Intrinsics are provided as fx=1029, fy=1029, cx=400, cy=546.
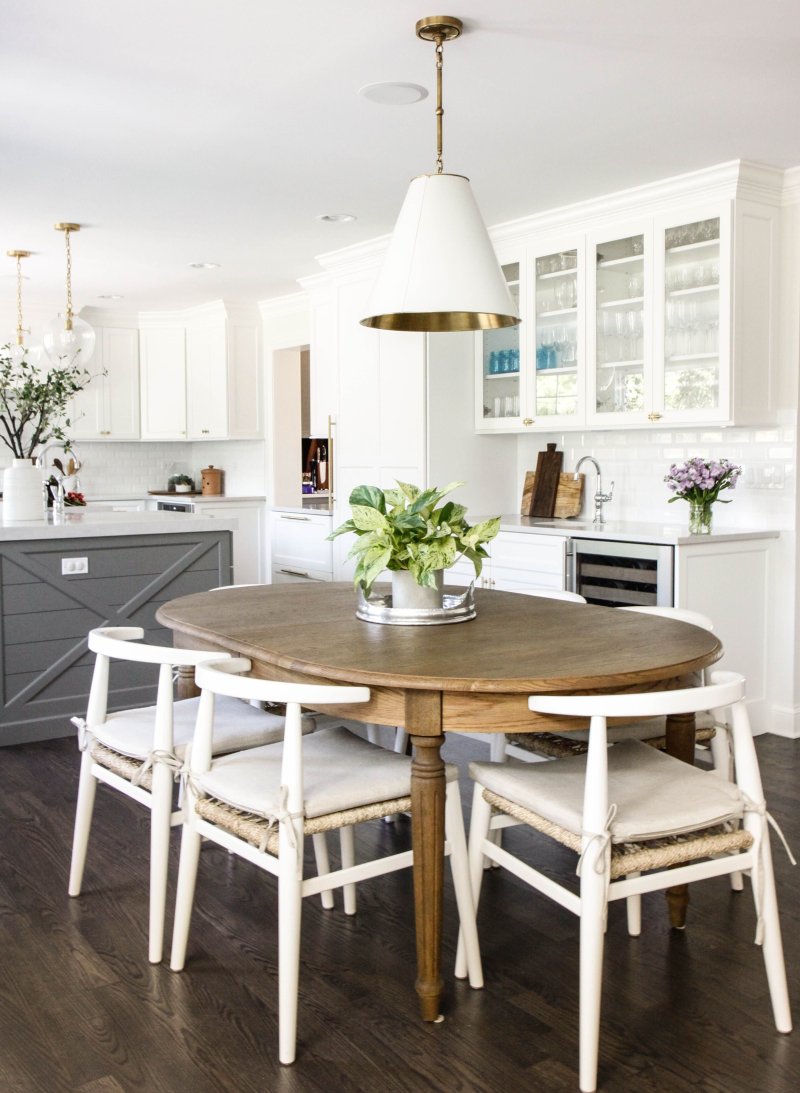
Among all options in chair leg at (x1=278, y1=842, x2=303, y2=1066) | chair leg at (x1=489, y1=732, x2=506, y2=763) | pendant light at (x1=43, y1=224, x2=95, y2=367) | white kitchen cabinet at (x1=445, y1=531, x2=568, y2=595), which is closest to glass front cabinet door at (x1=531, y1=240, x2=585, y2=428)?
white kitchen cabinet at (x1=445, y1=531, x2=568, y2=595)

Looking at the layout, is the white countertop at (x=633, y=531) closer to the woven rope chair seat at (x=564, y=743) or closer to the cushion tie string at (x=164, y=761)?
the woven rope chair seat at (x=564, y=743)

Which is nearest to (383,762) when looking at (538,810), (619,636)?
(538,810)

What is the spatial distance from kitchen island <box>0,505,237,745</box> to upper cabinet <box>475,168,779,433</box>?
182 cm

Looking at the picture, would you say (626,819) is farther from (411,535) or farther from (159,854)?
(159,854)

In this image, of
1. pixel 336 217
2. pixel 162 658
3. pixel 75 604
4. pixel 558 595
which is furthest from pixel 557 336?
pixel 162 658

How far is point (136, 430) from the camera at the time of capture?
852cm

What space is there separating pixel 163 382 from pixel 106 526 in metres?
3.92

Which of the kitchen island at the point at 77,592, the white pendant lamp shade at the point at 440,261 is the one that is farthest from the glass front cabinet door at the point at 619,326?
the white pendant lamp shade at the point at 440,261

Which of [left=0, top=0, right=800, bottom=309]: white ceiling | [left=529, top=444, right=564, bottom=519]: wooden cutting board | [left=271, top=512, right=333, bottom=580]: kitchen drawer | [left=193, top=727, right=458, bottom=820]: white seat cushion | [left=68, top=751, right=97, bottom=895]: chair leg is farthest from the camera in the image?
[left=271, top=512, right=333, bottom=580]: kitchen drawer

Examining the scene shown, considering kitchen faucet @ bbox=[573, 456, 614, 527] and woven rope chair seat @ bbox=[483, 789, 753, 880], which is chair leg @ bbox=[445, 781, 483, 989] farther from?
kitchen faucet @ bbox=[573, 456, 614, 527]

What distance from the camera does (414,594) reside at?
272cm

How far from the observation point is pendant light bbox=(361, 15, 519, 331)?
103 inches

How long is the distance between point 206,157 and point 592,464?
2.49 m

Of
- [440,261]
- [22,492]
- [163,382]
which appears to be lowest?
[22,492]
